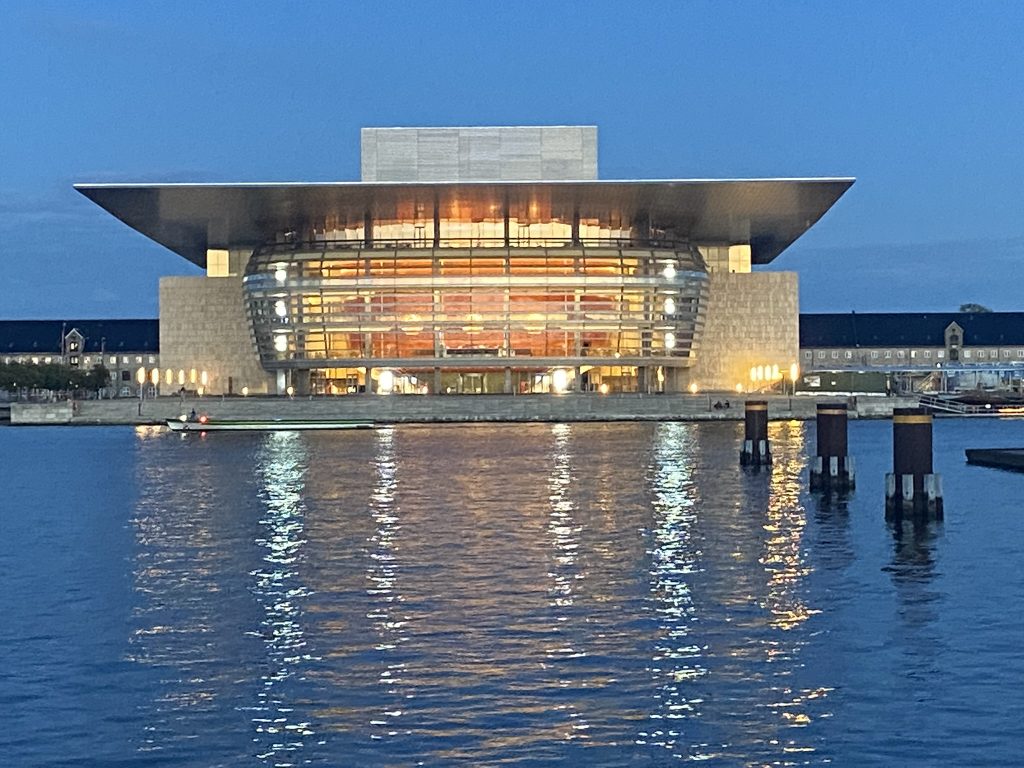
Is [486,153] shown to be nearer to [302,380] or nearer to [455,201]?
[455,201]

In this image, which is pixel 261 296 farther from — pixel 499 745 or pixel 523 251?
pixel 499 745

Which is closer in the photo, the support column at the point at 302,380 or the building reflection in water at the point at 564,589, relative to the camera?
the building reflection in water at the point at 564,589

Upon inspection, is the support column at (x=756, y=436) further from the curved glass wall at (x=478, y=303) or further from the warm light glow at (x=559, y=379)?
the warm light glow at (x=559, y=379)

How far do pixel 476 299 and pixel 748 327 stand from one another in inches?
691

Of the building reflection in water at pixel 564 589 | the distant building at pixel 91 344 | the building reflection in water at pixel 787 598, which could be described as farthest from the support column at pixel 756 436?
the distant building at pixel 91 344

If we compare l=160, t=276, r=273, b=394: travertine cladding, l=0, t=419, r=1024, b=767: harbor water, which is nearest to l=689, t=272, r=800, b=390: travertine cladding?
l=160, t=276, r=273, b=394: travertine cladding

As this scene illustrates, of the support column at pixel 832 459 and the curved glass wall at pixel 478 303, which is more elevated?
the curved glass wall at pixel 478 303

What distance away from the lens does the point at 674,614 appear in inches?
727

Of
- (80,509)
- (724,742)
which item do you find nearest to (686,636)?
(724,742)

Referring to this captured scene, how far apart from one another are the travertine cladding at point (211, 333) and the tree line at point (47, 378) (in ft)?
75.6

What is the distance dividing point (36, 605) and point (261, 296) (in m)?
74.4

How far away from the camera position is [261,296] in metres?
93.0

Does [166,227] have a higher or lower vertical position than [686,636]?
higher

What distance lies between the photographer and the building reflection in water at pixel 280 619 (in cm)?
1298
